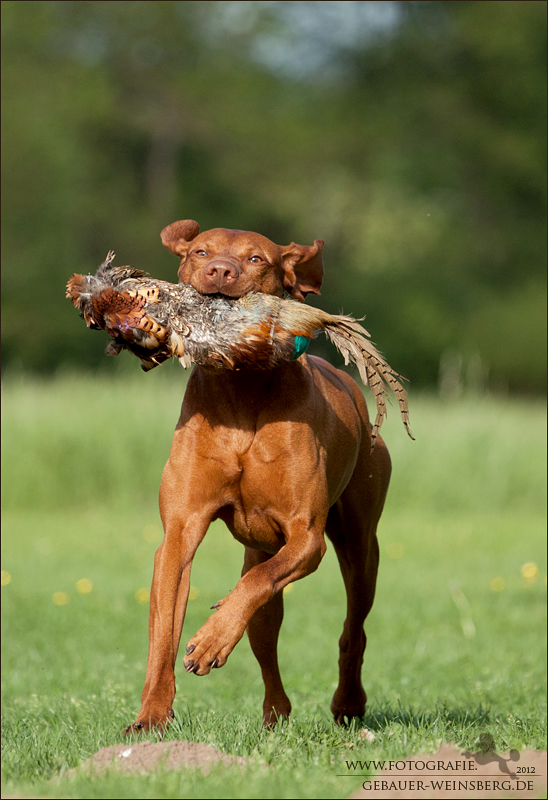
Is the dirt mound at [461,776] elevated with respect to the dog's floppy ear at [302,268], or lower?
lower

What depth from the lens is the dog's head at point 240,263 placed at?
4320mm

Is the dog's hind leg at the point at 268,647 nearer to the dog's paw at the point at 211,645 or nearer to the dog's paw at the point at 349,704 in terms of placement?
the dog's paw at the point at 349,704

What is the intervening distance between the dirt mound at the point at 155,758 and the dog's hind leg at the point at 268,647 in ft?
4.91

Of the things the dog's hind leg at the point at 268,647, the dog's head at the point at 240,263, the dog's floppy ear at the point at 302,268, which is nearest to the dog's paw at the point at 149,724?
the dog's hind leg at the point at 268,647

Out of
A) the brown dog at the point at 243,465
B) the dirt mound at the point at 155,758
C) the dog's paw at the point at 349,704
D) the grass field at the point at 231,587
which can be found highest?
the brown dog at the point at 243,465

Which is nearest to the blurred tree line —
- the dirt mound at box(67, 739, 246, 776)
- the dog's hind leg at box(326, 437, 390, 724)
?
the dog's hind leg at box(326, 437, 390, 724)

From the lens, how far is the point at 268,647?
17.5 ft

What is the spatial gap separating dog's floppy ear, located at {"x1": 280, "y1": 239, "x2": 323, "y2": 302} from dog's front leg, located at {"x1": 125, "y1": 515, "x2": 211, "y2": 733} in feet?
3.87

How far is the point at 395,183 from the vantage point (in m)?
35.0

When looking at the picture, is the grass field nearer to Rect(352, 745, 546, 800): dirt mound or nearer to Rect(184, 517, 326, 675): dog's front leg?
Rect(352, 745, 546, 800): dirt mound

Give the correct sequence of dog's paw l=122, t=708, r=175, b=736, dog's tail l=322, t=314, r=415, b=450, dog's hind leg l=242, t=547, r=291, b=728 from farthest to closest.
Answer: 1. dog's hind leg l=242, t=547, r=291, b=728
2. dog's tail l=322, t=314, r=415, b=450
3. dog's paw l=122, t=708, r=175, b=736

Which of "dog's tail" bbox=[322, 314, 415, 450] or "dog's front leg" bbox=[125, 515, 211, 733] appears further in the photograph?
"dog's tail" bbox=[322, 314, 415, 450]

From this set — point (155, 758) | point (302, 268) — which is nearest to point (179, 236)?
point (302, 268)

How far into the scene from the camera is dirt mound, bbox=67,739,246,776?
11.4 ft
